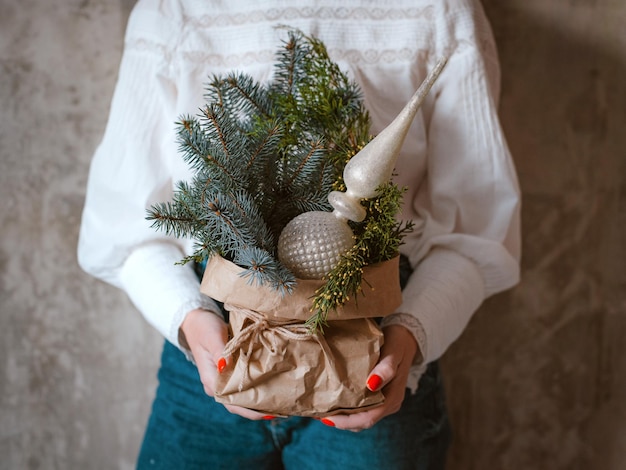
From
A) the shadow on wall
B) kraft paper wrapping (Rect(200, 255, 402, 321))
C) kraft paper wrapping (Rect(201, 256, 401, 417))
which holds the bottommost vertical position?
the shadow on wall

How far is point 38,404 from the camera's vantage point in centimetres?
114

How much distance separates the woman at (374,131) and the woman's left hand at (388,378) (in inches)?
4.3

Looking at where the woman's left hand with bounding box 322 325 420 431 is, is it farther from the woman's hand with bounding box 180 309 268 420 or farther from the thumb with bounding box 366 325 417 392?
the woman's hand with bounding box 180 309 268 420

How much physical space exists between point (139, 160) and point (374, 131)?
0.37 m

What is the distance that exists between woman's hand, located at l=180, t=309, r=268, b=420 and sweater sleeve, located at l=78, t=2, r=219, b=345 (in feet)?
0.30

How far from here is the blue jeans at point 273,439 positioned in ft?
2.57

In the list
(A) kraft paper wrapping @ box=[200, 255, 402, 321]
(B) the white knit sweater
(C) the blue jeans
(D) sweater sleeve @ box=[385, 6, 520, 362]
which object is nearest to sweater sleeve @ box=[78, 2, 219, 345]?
(B) the white knit sweater

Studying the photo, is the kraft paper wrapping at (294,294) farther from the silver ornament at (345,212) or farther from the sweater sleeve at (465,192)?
the sweater sleeve at (465,192)

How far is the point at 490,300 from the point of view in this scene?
1155 millimetres

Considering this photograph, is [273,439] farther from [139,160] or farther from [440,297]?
[139,160]

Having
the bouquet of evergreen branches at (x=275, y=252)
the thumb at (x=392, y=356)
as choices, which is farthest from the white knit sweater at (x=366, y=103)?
the bouquet of evergreen branches at (x=275, y=252)

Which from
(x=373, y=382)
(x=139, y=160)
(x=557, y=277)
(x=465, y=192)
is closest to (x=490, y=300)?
(x=557, y=277)

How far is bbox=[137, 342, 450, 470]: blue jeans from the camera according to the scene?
2.57 feet

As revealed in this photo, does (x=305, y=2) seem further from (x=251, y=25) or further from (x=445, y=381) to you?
(x=445, y=381)
